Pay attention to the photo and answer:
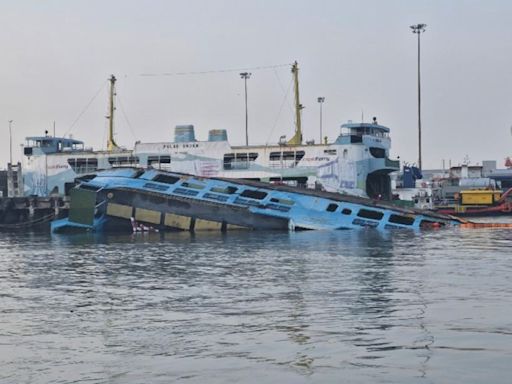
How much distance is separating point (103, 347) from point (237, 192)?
145 ft

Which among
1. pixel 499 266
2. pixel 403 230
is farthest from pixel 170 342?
pixel 403 230

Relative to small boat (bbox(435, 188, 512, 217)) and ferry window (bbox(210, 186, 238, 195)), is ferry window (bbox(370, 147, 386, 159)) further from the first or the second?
ferry window (bbox(210, 186, 238, 195))

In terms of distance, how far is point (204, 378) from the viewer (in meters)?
13.4

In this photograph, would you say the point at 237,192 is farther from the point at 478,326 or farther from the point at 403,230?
the point at 478,326

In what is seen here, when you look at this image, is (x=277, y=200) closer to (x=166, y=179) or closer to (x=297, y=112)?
(x=166, y=179)

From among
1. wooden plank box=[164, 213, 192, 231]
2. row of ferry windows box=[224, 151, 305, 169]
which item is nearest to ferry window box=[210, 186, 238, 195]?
wooden plank box=[164, 213, 192, 231]

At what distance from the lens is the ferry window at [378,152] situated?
71.2 metres

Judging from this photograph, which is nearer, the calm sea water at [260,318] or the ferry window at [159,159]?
the calm sea water at [260,318]

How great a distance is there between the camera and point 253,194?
198 feet

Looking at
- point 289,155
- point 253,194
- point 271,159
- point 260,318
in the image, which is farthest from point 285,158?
point 260,318

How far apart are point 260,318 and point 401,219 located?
40971 millimetres

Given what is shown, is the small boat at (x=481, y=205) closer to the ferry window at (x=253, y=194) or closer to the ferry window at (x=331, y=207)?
the ferry window at (x=331, y=207)

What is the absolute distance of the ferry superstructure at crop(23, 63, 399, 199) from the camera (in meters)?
68.7

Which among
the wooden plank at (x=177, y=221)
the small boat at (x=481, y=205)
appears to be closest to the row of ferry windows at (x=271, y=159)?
the wooden plank at (x=177, y=221)
